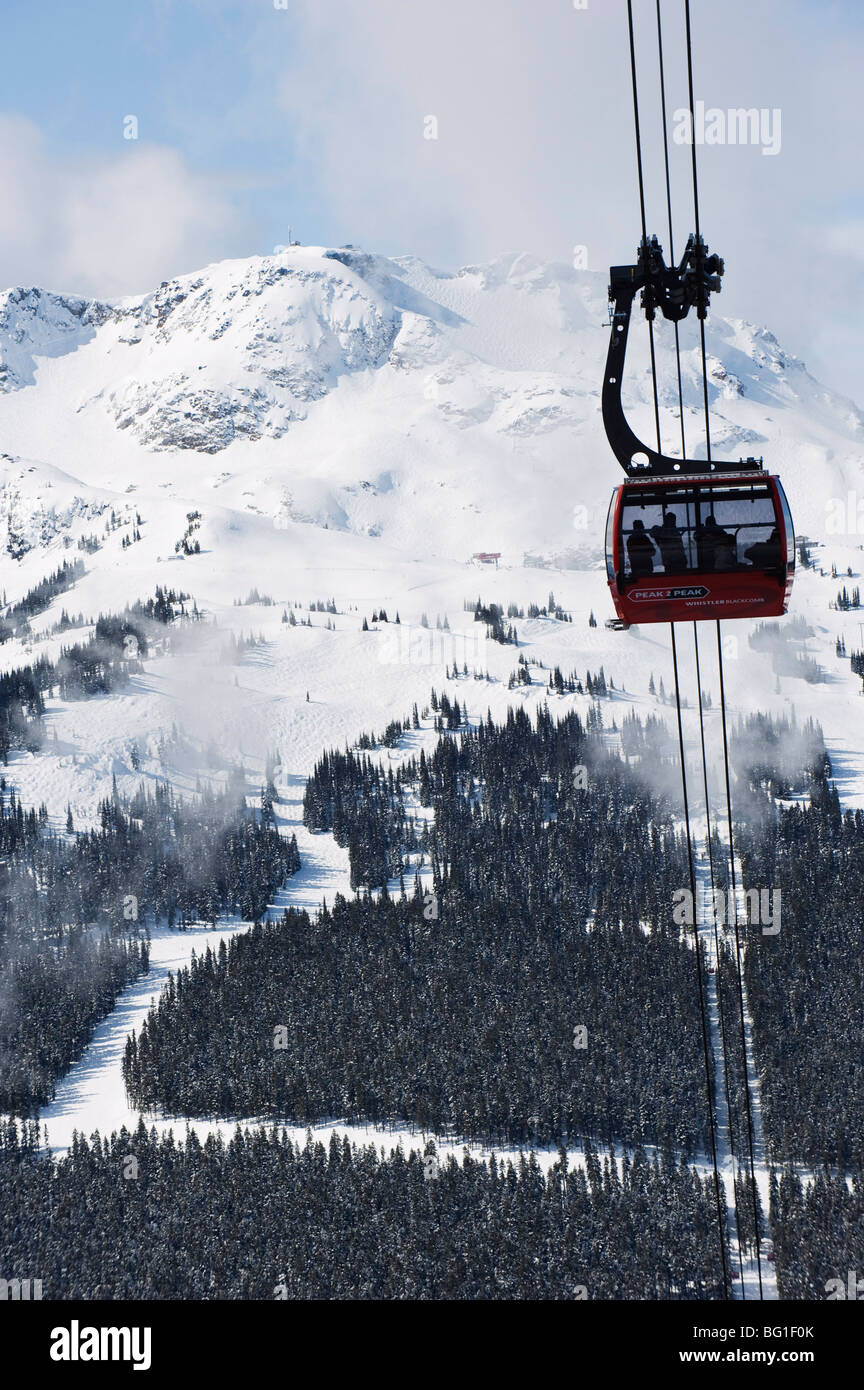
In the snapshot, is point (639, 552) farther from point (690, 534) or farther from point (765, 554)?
point (765, 554)

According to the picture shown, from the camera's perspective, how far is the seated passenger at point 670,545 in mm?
28922

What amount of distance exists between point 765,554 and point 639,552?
2389 millimetres

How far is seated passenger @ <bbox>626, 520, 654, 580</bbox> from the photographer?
2892cm

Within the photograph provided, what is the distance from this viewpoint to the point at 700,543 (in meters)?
28.8

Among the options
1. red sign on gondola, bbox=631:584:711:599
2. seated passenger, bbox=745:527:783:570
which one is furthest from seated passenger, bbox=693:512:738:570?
red sign on gondola, bbox=631:584:711:599

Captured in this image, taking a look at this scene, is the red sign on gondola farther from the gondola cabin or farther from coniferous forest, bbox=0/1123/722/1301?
coniferous forest, bbox=0/1123/722/1301

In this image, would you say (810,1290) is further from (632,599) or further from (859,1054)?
(632,599)

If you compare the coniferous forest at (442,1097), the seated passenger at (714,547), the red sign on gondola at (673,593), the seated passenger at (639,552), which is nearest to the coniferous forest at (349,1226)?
the coniferous forest at (442,1097)

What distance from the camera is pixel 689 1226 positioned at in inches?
4788

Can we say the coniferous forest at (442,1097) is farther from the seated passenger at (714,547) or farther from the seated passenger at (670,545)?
the seated passenger at (714,547)

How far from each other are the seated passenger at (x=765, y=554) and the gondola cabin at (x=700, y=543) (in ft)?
0.06

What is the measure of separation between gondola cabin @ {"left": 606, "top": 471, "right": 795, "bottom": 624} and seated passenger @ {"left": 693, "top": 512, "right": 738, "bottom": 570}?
19 mm
